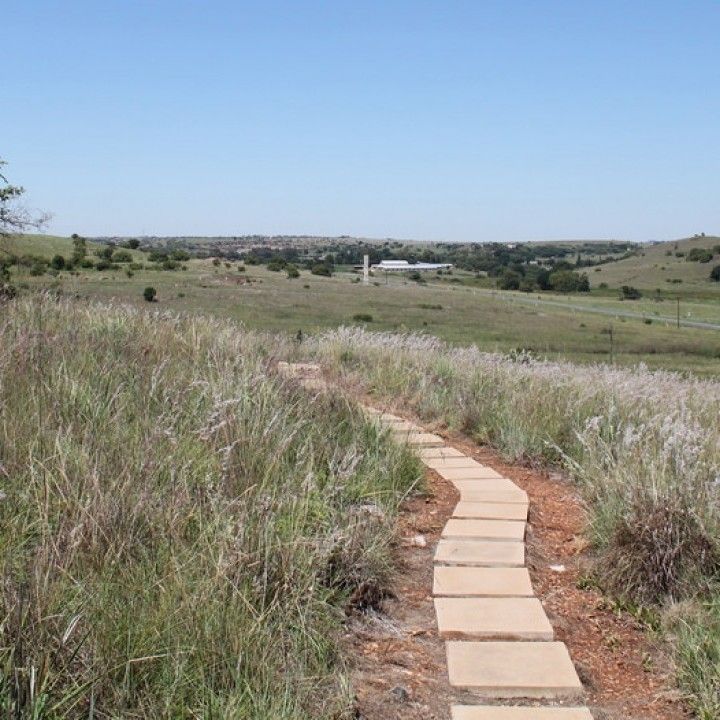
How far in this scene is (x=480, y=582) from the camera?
11.9 ft

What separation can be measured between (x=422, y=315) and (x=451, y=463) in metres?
39.0

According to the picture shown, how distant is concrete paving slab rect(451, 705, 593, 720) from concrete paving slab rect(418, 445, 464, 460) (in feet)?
9.63

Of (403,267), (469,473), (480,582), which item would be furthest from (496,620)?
(403,267)

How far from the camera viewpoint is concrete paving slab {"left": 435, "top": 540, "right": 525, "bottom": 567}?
3854 mm

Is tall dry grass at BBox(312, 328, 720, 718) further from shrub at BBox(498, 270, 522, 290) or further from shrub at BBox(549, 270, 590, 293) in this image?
shrub at BBox(549, 270, 590, 293)

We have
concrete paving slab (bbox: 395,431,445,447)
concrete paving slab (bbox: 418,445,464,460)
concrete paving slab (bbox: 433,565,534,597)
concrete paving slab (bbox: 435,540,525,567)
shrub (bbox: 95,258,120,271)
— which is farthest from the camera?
shrub (bbox: 95,258,120,271)

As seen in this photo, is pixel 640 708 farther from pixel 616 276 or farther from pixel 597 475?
pixel 616 276

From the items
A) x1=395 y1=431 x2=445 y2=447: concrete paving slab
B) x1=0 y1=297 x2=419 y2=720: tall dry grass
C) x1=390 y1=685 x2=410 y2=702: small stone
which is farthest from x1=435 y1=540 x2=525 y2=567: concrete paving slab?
x1=395 y1=431 x2=445 y2=447: concrete paving slab

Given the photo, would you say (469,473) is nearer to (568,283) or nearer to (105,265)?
(105,265)

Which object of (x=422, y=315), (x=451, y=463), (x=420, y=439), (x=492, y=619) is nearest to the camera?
(x=492, y=619)

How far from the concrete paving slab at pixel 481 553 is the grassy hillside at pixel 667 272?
288ft

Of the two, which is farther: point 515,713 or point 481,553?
point 481,553

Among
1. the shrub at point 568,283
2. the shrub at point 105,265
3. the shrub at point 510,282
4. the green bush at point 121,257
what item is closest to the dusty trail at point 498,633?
the shrub at point 105,265

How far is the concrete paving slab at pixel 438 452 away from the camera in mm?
5687
